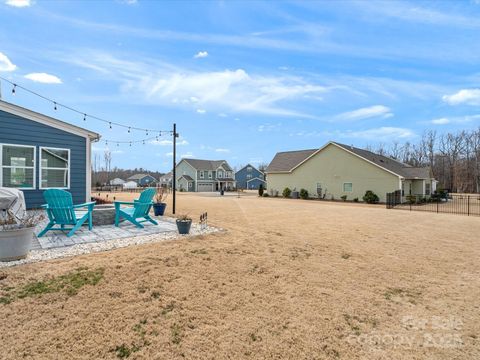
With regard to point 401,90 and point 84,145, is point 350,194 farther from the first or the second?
point 84,145

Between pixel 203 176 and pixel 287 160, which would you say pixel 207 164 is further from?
pixel 287 160

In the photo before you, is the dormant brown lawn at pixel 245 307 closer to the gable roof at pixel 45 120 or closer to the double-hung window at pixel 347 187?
the gable roof at pixel 45 120

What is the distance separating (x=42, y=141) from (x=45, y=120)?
2.62ft

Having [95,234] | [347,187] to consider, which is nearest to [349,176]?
[347,187]

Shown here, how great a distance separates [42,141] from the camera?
10.2 m

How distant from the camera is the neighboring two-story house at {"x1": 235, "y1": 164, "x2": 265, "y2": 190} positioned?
59.2 metres

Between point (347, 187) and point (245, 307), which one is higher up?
point (347, 187)

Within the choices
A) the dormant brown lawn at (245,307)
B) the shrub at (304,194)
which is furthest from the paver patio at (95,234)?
the shrub at (304,194)

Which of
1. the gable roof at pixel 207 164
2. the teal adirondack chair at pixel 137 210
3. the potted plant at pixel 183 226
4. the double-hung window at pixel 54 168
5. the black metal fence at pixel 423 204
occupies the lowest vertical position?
the black metal fence at pixel 423 204

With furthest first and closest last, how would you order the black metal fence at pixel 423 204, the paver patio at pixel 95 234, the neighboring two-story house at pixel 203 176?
the neighboring two-story house at pixel 203 176 < the black metal fence at pixel 423 204 < the paver patio at pixel 95 234

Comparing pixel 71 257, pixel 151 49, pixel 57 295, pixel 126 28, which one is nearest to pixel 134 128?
pixel 151 49

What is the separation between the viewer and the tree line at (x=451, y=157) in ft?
153

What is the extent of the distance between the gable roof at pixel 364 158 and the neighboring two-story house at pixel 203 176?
1896 centimetres

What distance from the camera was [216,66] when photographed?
43.4ft
